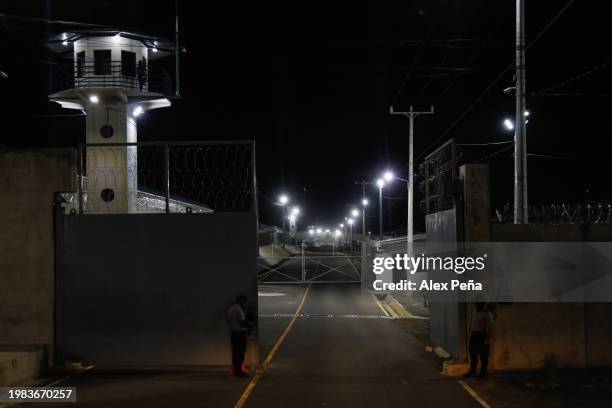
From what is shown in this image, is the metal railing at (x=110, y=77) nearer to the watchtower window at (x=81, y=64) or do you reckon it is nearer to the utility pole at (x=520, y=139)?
the watchtower window at (x=81, y=64)

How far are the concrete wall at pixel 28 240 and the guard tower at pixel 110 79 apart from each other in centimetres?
1755

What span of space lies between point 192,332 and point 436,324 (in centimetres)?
574

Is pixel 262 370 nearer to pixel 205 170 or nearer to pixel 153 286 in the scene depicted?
pixel 153 286

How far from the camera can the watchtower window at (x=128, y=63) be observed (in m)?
31.6

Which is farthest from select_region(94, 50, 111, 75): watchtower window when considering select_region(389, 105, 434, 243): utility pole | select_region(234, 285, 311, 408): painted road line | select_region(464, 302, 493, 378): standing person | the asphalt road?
select_region(464, 302, 493, 378): standing person

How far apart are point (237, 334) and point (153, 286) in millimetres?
2143

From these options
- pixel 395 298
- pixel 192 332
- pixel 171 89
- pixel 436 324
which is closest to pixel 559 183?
pixel 395 298

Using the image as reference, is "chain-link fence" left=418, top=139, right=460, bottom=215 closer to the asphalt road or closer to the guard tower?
the asphalt road

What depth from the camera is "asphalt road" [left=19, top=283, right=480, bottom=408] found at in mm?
10086

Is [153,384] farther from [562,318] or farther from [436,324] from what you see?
[562,318]

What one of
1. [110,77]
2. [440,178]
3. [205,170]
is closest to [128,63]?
[110,77]

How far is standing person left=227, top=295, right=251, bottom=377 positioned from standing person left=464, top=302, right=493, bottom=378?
4248 mm

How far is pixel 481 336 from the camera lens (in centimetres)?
1156

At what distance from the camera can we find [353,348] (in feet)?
51.2
